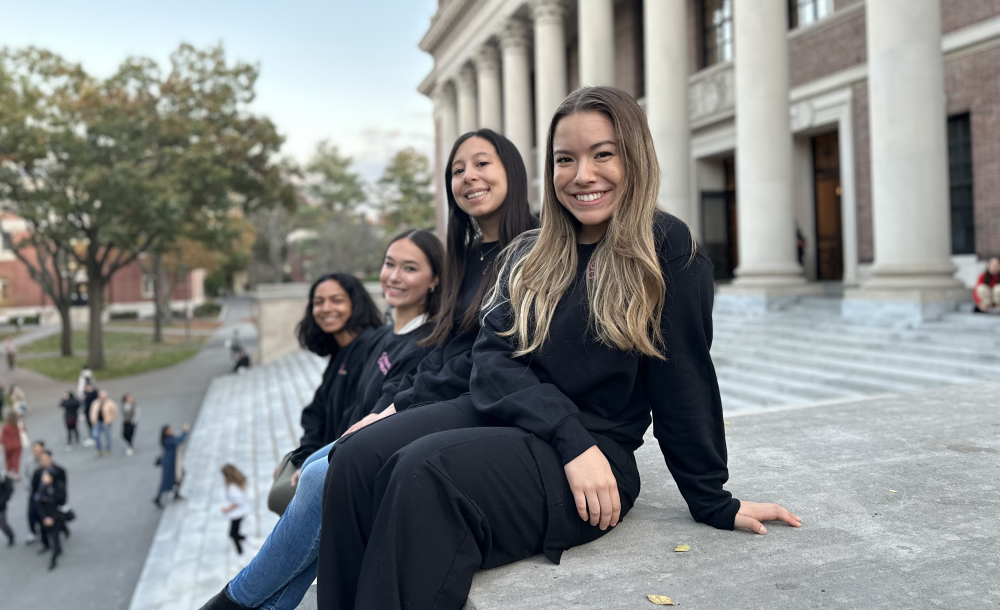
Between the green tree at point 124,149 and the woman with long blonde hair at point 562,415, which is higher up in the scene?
the green tree at point 124,149

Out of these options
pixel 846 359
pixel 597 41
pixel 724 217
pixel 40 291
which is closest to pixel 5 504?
pixel 846 359

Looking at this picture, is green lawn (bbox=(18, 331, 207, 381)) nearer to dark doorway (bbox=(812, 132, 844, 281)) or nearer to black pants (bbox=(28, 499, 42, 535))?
black pants (bbox=(28, 499, 42, 535))

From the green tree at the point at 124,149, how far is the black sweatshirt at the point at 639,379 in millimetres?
28131

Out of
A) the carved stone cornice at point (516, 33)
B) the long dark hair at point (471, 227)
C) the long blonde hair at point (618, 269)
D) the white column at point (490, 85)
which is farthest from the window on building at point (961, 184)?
the white column at point (490, 85)

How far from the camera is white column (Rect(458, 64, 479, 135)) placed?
30109mm

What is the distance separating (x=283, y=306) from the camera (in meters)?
29.2

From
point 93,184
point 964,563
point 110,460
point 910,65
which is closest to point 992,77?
point 910,65

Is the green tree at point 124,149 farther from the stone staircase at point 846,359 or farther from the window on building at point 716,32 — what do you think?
the stone staircase at point 846,359

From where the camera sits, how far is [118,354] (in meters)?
35.9

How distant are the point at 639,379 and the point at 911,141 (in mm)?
10009

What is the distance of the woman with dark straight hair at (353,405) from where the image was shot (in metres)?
2.58

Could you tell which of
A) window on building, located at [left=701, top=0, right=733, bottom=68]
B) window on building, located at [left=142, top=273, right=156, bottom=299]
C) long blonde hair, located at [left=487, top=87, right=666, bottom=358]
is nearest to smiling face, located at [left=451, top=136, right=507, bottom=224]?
long blonde hair, located at [left=487, top=87, right=666, bottom=358]

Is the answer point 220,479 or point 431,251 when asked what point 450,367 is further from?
point 220,479

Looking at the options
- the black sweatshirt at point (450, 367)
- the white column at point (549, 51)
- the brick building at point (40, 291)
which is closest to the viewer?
the black sweatshirt at point (450, 367)
